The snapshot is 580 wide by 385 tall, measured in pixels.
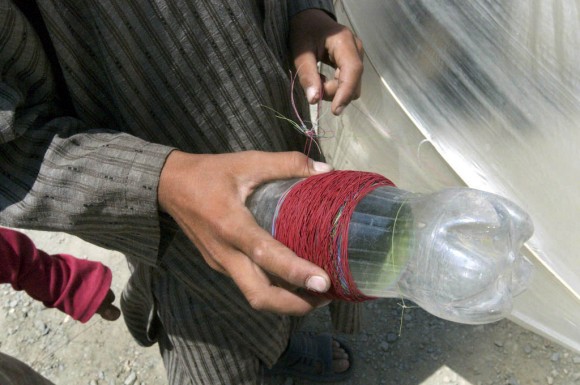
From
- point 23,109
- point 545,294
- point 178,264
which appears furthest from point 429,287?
point 545,294

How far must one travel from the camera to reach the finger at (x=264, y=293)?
2.52ft

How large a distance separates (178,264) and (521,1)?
0.90 metres

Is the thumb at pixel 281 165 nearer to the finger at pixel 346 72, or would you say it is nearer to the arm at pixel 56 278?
the finger at pixel 346 72

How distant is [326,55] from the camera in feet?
3.80

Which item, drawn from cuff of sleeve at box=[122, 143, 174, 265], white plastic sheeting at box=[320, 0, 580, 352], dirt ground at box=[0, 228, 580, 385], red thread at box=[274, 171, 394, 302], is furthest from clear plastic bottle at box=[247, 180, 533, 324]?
dirt ground at box=[0, 228, 580, 385]

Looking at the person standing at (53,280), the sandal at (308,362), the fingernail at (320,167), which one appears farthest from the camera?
the sandal at (308,362)

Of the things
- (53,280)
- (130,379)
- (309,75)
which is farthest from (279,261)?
(130,379)

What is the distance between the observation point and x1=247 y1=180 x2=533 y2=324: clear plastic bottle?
2.37 ft

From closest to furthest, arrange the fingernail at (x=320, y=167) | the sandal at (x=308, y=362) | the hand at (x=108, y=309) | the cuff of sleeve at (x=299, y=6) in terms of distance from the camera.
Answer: the fingernail at (x=320, y=167) < the cuff of sleeve at (x=299, y=6) < the hand at (x=108, y=309) < the sandal at (x=308, y=362)

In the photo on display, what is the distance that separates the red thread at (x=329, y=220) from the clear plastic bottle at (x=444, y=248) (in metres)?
0.01

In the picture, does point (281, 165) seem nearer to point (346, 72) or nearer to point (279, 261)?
point (279, 261)

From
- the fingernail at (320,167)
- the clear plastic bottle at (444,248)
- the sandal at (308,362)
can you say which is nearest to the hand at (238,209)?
the fingernail at (320,167)

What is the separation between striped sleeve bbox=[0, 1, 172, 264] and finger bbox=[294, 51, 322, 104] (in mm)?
344

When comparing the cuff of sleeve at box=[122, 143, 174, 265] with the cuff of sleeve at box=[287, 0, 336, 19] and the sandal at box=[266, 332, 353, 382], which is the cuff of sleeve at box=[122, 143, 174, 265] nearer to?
the cuff of sleeve at box=[287, 0, 336, 19]
